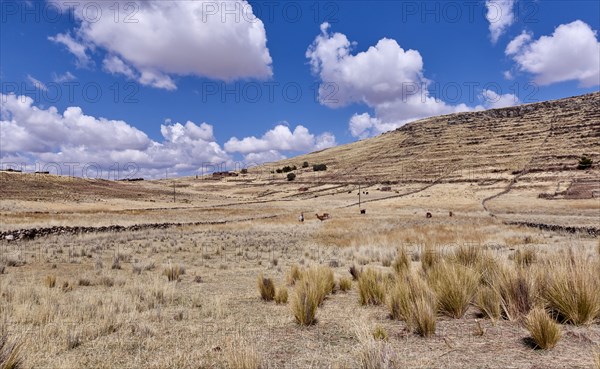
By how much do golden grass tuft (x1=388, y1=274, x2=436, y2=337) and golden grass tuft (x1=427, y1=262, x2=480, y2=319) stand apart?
0.25 metres

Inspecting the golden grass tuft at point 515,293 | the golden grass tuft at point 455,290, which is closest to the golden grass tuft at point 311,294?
the golden grass tuft at point 455,290

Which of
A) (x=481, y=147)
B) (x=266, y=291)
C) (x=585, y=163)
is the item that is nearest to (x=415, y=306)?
(x=266, y=291)

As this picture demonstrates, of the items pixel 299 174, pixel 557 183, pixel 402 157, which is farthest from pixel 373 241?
pixel 402 157

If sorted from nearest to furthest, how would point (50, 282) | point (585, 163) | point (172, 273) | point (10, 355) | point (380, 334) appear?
point (10, 355) < point (380, 334) < point (50, 282) < point (172, 273) < point (585, 163)

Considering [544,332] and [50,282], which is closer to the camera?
[544,332]

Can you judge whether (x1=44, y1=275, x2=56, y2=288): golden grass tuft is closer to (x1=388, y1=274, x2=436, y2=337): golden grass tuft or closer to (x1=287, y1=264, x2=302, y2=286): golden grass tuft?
(x1=287, y1=264, x2=302, y2=286): golden grass tuft

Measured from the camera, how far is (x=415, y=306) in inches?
241

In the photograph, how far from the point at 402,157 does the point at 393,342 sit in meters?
145

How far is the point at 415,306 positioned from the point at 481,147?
144 m

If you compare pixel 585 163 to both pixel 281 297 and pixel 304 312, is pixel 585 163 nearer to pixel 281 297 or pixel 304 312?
pixel 281 297

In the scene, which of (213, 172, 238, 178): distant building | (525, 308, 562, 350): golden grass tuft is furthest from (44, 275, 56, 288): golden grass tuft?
(213, 172, 238, 178): distant building

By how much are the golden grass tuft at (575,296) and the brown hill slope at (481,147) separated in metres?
98.0

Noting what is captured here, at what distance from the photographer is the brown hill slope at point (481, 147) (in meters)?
105

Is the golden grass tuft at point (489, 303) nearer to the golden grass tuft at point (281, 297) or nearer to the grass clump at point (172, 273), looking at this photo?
the golden grass tuft at point (281, 297)
